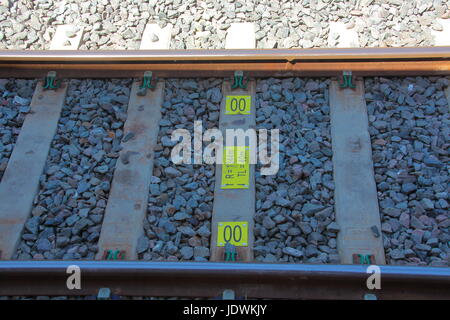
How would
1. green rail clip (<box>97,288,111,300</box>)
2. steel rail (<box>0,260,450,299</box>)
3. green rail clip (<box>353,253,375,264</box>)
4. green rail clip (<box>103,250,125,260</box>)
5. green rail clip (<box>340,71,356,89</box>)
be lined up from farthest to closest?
1. green rail clip (<box>340,71,356,89</box>)
2. green rail clip (<box>103,250,125,260</box>)
3. green rail clip (<box>353,253,375,264</box>)
4. green rail clip (<box>97,288,111,300</box>)
5. steel rail (<box>0,260,450,299</box>)

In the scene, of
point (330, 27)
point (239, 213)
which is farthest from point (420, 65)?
point (239, 213)

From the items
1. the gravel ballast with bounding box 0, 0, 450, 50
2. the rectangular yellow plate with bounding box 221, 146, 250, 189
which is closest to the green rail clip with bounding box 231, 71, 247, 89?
the gravel ballast with bounding box 0, 0, 450, 50

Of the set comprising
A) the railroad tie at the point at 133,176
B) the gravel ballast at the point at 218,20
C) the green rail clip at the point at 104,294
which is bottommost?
the green rail clip at the point at 104,294

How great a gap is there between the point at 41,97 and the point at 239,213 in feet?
8.87

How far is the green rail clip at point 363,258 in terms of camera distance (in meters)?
4.95

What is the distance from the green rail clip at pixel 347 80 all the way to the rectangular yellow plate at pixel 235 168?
1.33 meters

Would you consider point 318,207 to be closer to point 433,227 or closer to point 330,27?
point 433,227

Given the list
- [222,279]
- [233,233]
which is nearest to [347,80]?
[233,233]

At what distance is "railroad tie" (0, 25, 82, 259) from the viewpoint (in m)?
5.41

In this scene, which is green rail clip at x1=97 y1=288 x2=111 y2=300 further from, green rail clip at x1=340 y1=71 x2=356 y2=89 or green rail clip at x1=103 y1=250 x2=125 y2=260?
green rail clip at x1=340 y1=71 x2=356 y2=89

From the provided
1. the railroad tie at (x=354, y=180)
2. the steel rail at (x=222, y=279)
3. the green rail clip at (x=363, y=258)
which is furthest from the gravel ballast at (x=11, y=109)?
the green rail clip at (x=363, y=258)

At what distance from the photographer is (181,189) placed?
217 inches

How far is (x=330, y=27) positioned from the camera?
6707 mm

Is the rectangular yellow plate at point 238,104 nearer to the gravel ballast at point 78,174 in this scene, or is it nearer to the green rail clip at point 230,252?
the gravel ballast at point 78,174
